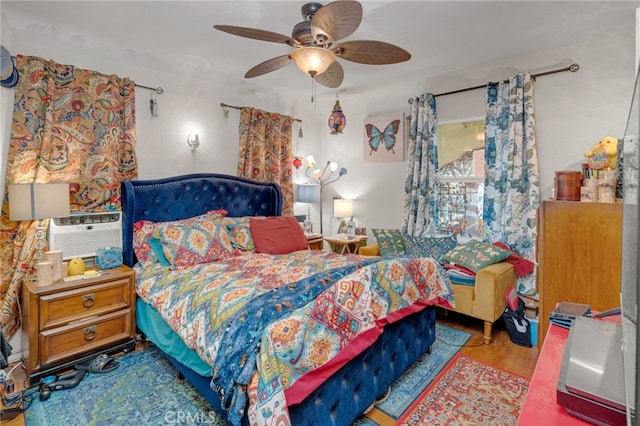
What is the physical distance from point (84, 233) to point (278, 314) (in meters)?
2.14

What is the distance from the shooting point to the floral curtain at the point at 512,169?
3113 mm

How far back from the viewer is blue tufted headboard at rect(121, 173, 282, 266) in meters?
2.87

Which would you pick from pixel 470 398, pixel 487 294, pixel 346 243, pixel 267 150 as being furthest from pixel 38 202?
pixel 487 294

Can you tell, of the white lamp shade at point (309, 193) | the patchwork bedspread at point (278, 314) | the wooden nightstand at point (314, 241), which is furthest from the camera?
the white lamp shade at point (309, 193)

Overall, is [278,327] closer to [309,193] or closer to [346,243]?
[346,243]

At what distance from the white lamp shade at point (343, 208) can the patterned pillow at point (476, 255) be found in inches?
62.8

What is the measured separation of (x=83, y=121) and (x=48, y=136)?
0.29m

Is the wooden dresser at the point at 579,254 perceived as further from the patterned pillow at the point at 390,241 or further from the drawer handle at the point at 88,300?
the drawer handle at the point at 88,300

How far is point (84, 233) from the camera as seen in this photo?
105 inches

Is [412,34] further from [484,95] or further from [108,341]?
[108,341]

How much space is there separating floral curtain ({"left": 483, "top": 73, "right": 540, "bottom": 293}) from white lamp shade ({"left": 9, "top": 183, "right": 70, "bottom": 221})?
386cm

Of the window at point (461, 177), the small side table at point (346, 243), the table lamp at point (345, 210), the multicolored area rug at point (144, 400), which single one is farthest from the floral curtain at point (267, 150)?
the multicolored area rug at point (144, 400)

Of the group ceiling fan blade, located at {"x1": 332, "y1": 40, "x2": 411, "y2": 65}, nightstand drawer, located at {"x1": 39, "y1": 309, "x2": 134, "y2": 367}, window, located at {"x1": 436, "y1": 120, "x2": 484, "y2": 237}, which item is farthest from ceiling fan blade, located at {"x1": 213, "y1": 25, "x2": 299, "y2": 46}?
window, located at {"x1": 436, "y1": 120, "x2": 484, "y2": 237}

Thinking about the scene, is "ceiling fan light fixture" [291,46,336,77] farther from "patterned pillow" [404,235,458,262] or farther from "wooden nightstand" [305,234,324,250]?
"wooden nightstand" [305,234,324,250]
